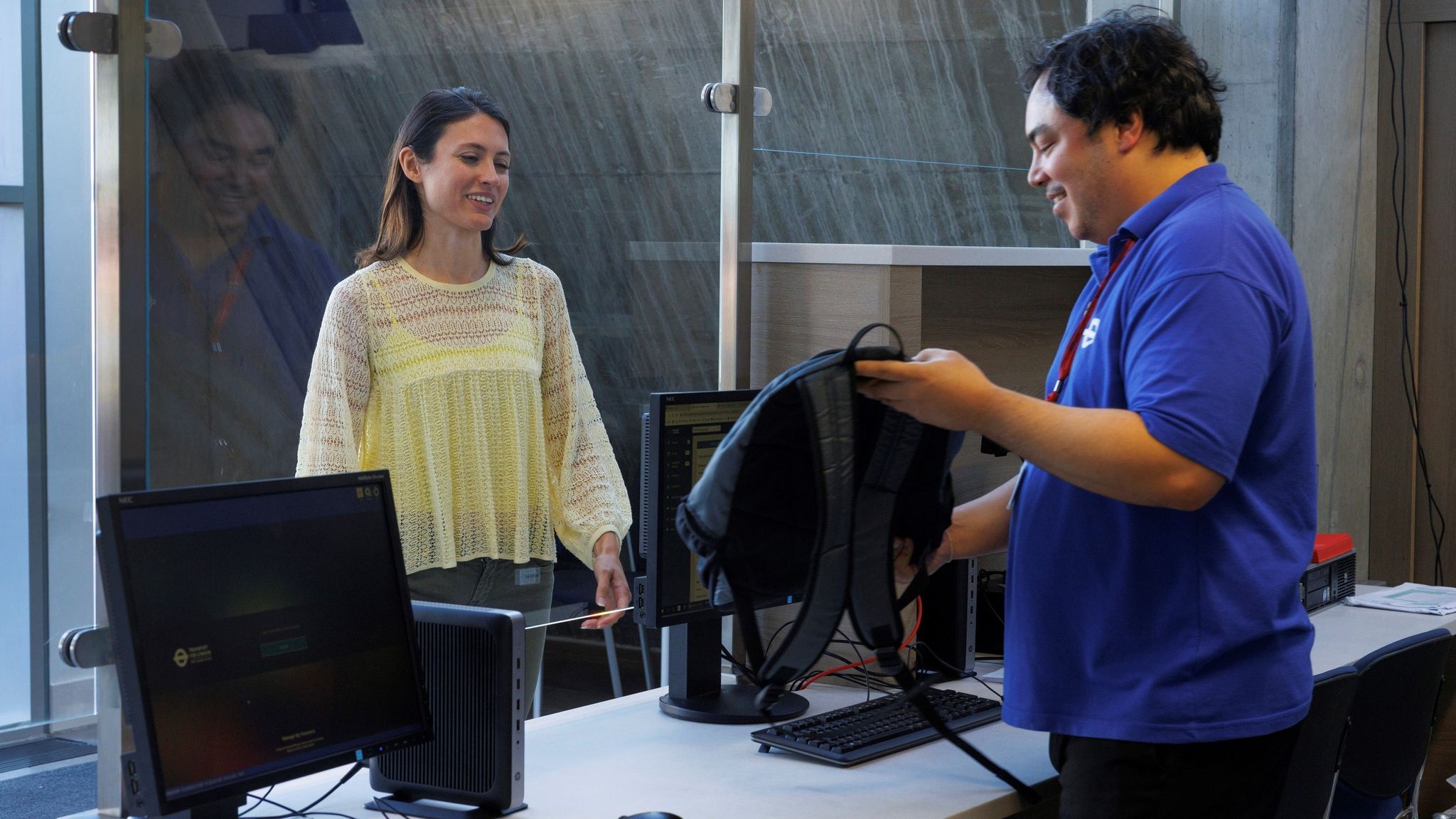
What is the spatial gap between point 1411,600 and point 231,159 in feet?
8.81

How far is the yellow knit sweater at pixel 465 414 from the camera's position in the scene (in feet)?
6.58

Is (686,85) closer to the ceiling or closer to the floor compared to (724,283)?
closer to the ceiling

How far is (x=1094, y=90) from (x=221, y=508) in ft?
3.61

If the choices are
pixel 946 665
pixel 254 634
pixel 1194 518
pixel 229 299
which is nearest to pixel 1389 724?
pixel 946 665

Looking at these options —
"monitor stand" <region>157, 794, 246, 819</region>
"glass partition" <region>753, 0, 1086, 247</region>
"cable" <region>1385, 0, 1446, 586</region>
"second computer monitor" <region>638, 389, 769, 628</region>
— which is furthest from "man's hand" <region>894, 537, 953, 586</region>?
"cable" <region>1385, 0, 1446, 586</region>

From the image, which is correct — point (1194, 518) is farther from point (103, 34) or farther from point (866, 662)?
point (103, 34)

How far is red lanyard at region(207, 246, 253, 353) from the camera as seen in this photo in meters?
1.78

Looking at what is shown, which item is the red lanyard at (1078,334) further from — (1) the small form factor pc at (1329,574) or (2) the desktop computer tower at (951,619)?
(1) the small form factor pc at (1329,574)

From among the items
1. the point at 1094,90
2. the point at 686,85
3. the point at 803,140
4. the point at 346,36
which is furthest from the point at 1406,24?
the point at 346,36

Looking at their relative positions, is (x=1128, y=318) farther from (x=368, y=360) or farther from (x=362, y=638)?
(x=368, y=360)

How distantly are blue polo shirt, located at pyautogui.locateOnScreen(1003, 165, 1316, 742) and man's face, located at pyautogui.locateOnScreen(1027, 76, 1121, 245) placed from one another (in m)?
0.06

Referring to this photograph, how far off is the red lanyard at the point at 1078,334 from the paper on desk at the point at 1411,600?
172 cm

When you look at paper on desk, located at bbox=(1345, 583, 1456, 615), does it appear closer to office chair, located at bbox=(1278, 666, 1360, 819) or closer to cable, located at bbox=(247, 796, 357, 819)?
office chair, located at bbox=(1278, 666, 1360, 819)

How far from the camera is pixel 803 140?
2.78 m
